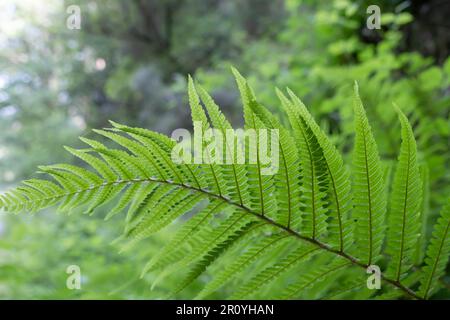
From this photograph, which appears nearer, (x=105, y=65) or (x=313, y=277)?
(x=313, y=277)

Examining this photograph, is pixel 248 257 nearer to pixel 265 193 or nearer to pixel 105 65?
pixel 265 193

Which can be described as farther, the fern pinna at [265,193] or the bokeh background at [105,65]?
the bokeh background at [105,65]

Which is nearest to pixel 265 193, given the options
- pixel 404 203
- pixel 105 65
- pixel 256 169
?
pixel 256 169

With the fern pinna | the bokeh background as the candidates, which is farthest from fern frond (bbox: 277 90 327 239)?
the bokeh background

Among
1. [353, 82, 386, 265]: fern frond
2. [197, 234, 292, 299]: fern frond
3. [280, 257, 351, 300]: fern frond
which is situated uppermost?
[353, 82, 386, 265]: fern frond

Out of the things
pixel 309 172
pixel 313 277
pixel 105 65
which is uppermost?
pixel 105 65

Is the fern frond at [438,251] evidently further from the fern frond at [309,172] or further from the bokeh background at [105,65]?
the bokeh background at [105,65]

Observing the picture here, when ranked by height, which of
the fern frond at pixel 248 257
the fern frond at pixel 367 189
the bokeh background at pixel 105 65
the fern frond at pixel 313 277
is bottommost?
the fern frond at pixel 313 277

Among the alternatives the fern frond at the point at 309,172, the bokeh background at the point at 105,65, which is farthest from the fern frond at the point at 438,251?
the bokeh background at the point at 105,65

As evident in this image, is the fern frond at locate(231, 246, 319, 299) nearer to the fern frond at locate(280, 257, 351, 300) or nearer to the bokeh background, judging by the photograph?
the fern frond at locate(280, 257, 351, 300)

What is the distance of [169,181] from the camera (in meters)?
0.45

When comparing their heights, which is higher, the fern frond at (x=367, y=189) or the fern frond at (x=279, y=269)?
the fern frond at (x=367, y=189)

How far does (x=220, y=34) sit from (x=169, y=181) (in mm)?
4219
